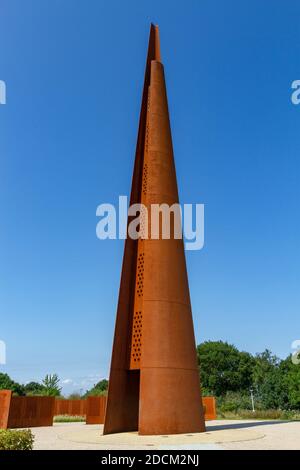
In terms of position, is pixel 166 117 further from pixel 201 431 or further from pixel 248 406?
pixel 248 406

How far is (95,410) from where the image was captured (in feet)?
69.0

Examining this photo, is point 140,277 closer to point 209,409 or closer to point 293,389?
point 209,409

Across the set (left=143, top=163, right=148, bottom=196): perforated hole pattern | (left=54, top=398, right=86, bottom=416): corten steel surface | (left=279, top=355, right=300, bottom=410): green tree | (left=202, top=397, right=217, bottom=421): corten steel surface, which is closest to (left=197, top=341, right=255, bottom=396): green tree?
(left=279, top=355, right=300, bottom=410): green tree

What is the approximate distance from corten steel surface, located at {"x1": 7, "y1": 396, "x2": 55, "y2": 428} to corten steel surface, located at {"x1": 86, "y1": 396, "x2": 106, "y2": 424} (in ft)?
6.24

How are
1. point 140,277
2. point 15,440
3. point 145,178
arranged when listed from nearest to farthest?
point 15,440
point 140,277
point 145,178

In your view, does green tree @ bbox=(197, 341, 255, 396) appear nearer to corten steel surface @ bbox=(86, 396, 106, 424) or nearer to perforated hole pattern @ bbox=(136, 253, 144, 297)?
corten steel surface @ bbox=(86, 396, 106, 424)

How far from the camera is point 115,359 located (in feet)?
43.5

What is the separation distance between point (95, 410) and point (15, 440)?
1495cm

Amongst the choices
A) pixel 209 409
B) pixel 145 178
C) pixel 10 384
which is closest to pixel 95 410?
pixel 209 409

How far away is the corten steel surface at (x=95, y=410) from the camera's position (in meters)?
20.9

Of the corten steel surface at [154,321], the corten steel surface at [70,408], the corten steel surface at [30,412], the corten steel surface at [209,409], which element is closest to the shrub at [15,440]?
the corten steel surface at [154,321]
